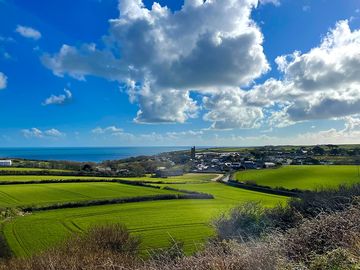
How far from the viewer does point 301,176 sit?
65625 millimetres

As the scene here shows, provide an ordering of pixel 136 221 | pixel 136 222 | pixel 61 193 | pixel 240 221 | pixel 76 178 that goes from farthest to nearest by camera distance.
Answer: pixel 76 178 < pixel 61 193 < pixel 136 221 < pixel 136 222 < pixel 240 221

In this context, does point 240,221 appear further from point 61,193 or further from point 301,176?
point 301,176

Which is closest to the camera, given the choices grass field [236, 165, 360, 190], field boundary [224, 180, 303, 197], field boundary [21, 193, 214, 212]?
field boundary [21, 193, 214, 212]

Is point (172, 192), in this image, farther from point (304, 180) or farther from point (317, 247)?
point (317, 247)

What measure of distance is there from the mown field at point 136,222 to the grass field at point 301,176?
422 inches

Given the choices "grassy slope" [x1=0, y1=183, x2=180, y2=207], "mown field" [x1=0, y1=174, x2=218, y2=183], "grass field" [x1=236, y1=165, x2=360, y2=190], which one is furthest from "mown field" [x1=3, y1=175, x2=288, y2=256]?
"mown field" [x1=0, y1=174, x2=218, y2=183]

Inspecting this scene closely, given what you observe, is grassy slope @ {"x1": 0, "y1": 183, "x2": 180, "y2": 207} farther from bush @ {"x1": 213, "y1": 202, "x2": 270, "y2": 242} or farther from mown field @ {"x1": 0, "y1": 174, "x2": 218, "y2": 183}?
bush @ {"x1": 213, "y1": 202, "x2": 270, "y2": 242}

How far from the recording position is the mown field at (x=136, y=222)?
1113 inches

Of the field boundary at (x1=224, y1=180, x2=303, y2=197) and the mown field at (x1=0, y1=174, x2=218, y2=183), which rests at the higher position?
the mown field at (x1=0, y1=174, x2=218, y2=183)

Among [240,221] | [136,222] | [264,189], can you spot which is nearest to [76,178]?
[264,189]

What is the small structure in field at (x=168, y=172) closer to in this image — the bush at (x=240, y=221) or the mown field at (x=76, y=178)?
the mown field at (x=76, y=178)

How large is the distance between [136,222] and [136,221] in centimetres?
60

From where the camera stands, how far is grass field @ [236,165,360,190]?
5738 centimetres

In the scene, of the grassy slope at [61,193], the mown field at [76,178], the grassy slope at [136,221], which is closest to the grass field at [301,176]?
the mown field at [76,178]
